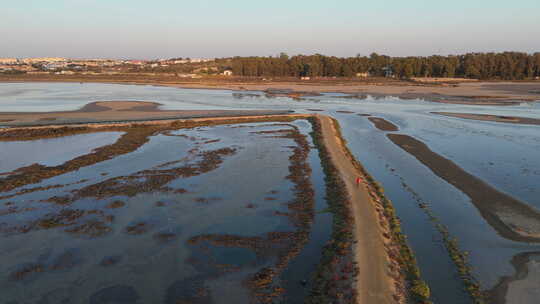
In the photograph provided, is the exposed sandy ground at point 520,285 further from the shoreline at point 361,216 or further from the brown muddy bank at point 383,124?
the brown muddy bank at point 383,124

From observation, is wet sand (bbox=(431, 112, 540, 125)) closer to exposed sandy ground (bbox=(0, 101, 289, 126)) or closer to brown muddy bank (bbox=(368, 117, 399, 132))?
brown muddy bank (bbox=(368, 117, 399, 132))

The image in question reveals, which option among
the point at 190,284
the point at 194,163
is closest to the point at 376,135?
the point at 194,163

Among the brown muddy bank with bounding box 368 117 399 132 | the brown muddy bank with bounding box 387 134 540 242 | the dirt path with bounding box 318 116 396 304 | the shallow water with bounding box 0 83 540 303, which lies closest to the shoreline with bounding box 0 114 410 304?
the dirt path with bounding box 318 116 396 304

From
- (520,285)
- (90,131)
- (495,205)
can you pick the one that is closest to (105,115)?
(90,131)

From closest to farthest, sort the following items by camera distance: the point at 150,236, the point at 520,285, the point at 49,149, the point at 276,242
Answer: the point at 520,285
the point at 276,242
the point at 150,236
the point at 49,149

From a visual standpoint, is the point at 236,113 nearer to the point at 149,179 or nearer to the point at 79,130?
the point at 79,130

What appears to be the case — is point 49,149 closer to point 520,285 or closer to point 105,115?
point 105,115
